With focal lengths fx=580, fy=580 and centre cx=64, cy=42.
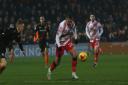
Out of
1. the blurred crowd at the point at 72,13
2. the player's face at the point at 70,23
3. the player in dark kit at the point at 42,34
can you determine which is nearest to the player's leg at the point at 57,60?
the player's face at the point at 70,23

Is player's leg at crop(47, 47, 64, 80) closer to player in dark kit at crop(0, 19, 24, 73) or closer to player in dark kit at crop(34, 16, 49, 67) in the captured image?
player in dark kit at crop(0, 19, 24, 73)

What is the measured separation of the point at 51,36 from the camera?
41062mm

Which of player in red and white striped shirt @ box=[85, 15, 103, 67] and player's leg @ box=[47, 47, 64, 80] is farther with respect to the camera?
player in red and white striped shirt @ box=[85, 15, 103, 67]

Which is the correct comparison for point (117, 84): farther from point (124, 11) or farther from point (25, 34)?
point (124, 11)

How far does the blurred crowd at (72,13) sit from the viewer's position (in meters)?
42.6

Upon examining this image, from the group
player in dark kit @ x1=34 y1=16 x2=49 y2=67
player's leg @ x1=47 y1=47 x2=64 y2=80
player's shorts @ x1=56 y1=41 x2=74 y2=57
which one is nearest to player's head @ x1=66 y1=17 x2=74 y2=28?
player's shorts @ x1=56 y1=41 x2=74 y2=57

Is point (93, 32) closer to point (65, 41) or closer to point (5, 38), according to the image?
point (65, 41)

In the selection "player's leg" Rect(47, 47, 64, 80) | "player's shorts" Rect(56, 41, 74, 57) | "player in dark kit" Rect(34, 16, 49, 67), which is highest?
"player in dark kit" Rect(34, 16, 49, 67)

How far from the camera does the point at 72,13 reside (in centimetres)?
4544

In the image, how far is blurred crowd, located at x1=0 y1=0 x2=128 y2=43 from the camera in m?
42.6

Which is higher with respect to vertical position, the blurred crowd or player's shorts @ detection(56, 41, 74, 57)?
the blurred crowd

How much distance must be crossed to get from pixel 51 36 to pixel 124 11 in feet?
29.2

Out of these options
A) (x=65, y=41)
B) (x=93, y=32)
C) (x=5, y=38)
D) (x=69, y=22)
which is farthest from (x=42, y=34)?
(x=5, y=38)

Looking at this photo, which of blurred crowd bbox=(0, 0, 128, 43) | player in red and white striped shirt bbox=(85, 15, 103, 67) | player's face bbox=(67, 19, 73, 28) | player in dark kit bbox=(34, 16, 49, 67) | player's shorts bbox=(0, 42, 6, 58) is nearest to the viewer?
player's shorts bbox=(0, 42, 6, 58)
